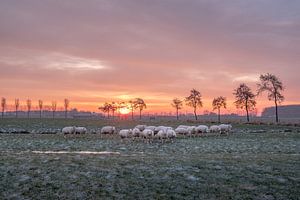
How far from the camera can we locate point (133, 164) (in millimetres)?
18344

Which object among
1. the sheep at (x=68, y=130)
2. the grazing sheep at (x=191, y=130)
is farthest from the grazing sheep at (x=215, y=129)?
the sheep at (x=68, y=130)

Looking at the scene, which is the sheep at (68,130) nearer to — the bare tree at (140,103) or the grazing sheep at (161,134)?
the grazing sheep at (161,134)

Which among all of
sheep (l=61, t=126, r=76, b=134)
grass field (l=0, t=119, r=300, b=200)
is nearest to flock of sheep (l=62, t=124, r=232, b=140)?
sheep (l=61, t=126, r=76, b=134)

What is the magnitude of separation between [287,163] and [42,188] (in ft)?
44.6

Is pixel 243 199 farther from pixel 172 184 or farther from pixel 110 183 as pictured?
pixel 110 183

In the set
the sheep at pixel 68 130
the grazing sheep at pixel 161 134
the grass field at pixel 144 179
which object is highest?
the sheep at pixel 68 130

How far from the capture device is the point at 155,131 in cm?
4869

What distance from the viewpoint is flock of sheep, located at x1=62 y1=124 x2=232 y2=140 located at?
43456 millimetres

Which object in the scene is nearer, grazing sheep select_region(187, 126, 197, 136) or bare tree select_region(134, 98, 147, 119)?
grazing sheep select_region(187, 126, 197, 136)

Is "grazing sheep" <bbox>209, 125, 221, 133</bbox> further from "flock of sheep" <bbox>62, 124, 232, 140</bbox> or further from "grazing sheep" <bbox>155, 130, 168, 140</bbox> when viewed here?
"grazing sheep" <bbox>155, 130, 168, 140</bbox>

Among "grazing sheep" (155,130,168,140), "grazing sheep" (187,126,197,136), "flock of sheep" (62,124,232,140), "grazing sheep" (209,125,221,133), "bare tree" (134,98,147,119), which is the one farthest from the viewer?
"bare tree" (134,98,147,119)

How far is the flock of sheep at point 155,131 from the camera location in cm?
4346

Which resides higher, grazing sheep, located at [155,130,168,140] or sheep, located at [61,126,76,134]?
sheep, located at [61,126,76,134]

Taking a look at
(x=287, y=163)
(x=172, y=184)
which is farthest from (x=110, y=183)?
(x=287, y=163)
